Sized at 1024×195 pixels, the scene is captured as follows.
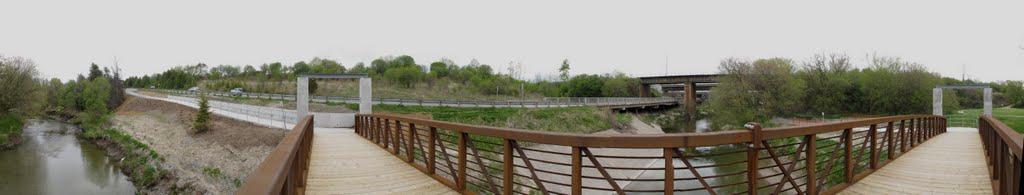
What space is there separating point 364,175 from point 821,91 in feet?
133

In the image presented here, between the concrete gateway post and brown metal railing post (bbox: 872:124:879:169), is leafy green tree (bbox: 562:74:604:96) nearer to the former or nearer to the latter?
the concrete gateway post

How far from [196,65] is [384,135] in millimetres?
92326

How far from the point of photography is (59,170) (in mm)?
18609

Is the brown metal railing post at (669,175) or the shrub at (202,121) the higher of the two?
the brown metal railing post at (669,175)

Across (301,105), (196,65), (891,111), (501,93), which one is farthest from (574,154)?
(196,65)

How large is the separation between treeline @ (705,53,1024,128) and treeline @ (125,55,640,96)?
1981cm

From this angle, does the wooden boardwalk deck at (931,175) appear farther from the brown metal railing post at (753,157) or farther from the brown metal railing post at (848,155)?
the brown metal railing post at (753,157)

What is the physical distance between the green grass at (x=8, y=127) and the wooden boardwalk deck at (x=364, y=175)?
2783cm

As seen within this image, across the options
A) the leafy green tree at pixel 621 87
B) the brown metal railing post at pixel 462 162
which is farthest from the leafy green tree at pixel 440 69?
the brown metal railing post at pixel 462 162

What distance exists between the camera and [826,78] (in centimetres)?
3644

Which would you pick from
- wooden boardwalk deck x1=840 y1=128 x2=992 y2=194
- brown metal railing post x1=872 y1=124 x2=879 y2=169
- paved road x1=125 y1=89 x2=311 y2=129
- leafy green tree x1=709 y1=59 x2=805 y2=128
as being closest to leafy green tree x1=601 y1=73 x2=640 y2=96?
leafy green tree x1=709 y1=59 x2=805 y2=128

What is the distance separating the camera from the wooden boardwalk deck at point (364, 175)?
484 centimetres

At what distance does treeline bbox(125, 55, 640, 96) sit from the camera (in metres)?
52.3

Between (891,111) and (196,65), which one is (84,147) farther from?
(196,65)
